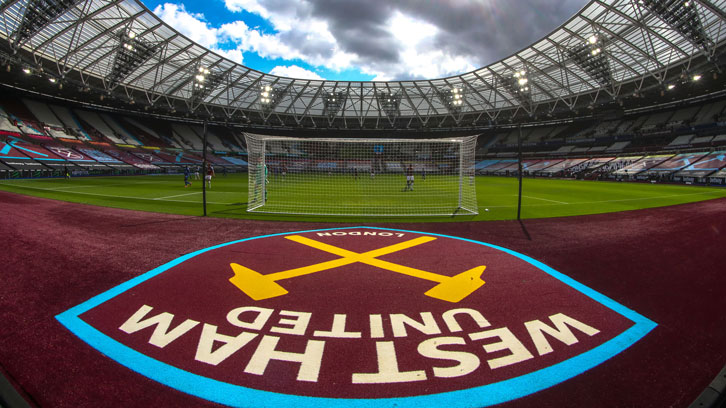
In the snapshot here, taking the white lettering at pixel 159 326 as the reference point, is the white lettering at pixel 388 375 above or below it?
below

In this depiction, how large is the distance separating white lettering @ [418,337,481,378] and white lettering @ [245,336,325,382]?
956 millimetres

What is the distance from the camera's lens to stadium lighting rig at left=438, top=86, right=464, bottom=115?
43281mm

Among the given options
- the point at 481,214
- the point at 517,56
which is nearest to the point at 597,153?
the point at 517,56

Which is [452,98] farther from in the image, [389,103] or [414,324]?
[414,324]

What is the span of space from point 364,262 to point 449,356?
2693 millimetres

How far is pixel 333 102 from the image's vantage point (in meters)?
49.2

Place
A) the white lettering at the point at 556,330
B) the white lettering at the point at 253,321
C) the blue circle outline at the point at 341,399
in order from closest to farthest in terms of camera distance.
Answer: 1. the blue circle outline at the point at 341,399
2. the white lettering at the point at 556,330
3. the white lettering at the point at 253,321

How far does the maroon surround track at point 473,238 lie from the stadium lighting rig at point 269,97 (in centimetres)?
3623

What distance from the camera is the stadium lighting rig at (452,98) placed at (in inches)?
1704

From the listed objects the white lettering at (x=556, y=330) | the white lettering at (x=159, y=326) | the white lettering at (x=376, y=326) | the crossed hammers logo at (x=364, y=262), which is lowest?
the white lettering at (x=556, y=330)

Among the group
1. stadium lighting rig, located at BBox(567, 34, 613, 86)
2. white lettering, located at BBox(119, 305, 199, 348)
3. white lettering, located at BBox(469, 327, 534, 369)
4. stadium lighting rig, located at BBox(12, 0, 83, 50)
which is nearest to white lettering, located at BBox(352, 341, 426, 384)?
white lettering, located at BBox(469, 327, 534, 369)

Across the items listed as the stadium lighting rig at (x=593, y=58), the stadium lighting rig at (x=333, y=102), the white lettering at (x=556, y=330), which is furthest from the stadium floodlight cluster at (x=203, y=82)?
the stadium lighting rig at (x=593, y=58)

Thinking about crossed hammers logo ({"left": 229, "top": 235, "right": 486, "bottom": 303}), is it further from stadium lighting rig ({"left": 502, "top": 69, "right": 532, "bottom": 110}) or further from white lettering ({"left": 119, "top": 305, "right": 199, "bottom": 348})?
stadium lighting rig ({"left": 502, "top": 69, "right": 532, "bottom": 110})

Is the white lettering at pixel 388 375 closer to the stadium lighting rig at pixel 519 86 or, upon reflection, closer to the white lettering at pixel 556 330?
the white lettering at pixel 556 330
